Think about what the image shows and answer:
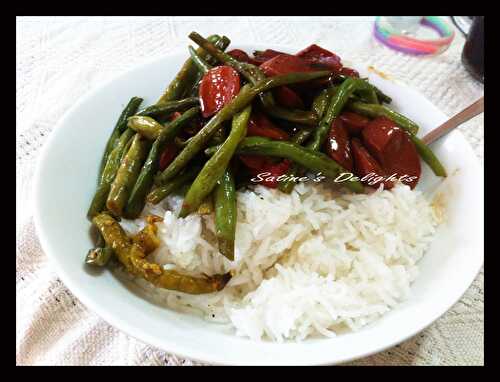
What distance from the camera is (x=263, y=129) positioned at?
2.33 metres

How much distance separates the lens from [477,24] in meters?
3.83

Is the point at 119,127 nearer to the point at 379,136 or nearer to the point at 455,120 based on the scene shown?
the point at 379,136

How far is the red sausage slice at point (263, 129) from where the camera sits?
7.61 ft

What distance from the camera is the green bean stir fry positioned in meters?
2.15

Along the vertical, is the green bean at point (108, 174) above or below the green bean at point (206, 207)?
above

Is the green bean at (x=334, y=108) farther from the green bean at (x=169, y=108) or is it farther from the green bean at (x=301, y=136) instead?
the green bean at (x=169, y=108)

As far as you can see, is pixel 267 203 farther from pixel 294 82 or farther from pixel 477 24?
pixel 477 24

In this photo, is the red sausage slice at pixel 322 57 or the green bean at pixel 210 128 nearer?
the green bean at pixel 210 128

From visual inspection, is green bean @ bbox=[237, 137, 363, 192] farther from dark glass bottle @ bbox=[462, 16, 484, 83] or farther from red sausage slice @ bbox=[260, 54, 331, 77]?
dark glass bottle @ bbox=[462, 16, 484, 83]

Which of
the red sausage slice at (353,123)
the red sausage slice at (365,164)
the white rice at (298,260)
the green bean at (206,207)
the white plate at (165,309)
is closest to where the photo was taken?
the white plate at (165,309)

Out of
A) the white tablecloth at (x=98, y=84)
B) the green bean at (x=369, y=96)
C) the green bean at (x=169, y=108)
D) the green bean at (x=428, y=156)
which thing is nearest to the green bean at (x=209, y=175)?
the green bean at (x=169, y=108)

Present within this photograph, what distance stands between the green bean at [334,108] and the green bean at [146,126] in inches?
30.3
